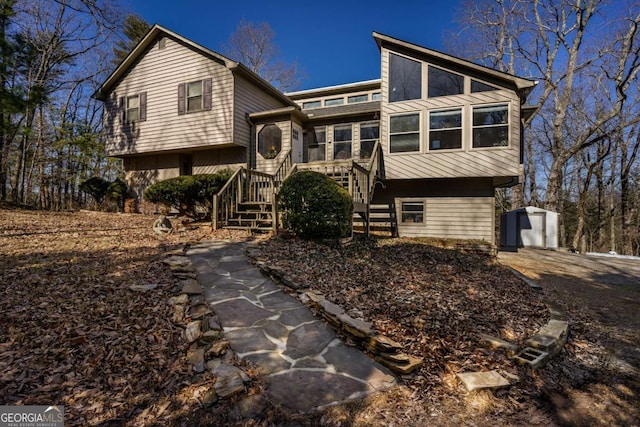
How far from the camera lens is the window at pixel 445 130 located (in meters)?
10.5

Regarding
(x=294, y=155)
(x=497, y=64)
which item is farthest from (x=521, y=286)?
(x=497, y=64)

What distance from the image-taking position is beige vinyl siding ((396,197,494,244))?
37.2 feet

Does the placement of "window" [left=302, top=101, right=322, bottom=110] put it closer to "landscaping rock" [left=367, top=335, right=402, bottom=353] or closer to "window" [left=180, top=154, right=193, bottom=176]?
"window" [left=180, top=154, right=193, bottom=176]

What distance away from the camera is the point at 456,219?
11.6m

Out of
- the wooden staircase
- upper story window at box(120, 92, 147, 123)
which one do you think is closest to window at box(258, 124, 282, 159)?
the wooden staircase

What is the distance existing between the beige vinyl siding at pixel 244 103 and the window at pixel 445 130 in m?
6.95

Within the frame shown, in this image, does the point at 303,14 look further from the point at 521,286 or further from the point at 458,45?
the point at 521,286

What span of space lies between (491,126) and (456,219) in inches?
134

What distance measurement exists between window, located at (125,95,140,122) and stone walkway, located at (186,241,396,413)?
480 inches

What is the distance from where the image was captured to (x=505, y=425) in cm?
226

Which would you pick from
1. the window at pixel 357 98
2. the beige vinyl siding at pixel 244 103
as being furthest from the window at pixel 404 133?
the window at pixel 357 98

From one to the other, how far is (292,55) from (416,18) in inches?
444

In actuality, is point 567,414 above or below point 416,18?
below

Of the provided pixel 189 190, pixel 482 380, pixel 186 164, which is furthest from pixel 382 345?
pixel 186 164
